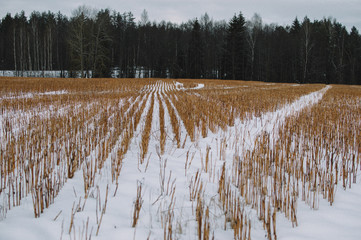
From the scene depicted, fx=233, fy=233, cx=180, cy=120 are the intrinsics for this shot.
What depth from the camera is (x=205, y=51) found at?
48.6 m

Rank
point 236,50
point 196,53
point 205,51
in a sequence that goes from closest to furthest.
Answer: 1. point 236,50
2. point 196,53
3. point 205,51

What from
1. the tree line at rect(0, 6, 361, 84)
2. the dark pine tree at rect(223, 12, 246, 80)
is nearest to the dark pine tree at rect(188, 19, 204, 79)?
the tree line at rect(0, 6, 361, 84)

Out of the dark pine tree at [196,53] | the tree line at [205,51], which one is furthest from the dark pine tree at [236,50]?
the dark pine tree at [196,53]

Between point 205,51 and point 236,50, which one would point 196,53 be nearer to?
point 205,51

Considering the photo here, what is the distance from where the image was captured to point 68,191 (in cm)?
228

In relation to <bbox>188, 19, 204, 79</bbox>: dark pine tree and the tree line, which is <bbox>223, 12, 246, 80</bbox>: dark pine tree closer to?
the tree line

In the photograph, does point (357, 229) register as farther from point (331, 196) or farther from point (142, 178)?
point (142, 178)

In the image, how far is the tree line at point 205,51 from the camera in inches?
1636

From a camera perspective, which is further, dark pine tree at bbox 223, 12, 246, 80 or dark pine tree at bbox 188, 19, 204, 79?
dark pine tree at bbox 188, 19, 204, 79

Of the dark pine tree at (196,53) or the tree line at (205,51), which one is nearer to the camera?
the tree line at (205,51)

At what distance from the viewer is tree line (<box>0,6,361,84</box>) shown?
4156 centimetres

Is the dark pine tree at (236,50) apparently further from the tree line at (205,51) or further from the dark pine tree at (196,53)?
the dark pine tree at (196,53)

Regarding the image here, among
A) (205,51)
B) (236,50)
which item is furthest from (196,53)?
(236,50)

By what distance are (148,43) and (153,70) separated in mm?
5741
